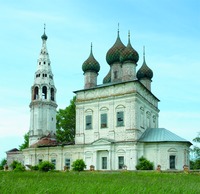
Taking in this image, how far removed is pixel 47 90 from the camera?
42719 millimetres

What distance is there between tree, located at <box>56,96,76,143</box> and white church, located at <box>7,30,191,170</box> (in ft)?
27.1

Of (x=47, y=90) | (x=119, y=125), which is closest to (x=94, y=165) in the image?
(x=119, y=125)

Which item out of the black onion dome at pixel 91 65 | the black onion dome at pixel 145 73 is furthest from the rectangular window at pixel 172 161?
the black onion dome at pixel 91 65

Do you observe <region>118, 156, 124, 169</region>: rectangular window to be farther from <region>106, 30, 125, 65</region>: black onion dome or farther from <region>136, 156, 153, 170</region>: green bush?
<region>106, 30, 125, 65</region>: black onion dome

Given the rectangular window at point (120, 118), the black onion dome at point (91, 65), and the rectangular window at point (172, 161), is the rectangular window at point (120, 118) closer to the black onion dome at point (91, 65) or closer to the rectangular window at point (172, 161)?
the rectangular window at point (172, 161)

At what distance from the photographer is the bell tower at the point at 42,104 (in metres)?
41.6

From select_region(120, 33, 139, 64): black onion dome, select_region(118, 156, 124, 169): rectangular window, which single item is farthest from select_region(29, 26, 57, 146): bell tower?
select_region(118, 156, 124, 169): rectangular window

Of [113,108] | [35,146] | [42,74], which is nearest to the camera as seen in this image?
[113,108]

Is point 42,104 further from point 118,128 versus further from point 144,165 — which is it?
point 144,165

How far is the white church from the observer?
30.1 meters

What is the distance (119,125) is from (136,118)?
5.85ft

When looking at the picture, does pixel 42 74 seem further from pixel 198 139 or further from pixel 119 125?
pixel 198 139

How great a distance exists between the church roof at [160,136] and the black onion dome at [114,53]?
8816 mm

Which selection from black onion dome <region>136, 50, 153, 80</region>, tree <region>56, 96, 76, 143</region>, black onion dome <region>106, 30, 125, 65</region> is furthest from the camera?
tree <region>56, 96, 76, 143</region>
